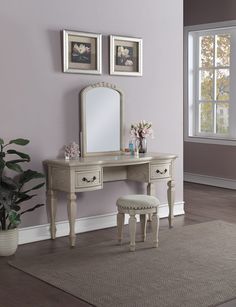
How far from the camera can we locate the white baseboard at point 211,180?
24.7 feet

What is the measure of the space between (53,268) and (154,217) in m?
0.97

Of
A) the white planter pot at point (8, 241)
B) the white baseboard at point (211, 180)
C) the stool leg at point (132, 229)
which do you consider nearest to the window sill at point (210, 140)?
the white baseboard at point (211, 180)

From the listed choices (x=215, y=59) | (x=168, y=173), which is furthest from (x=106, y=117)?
(x=215, y=59)

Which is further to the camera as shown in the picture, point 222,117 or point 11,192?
point 222,117

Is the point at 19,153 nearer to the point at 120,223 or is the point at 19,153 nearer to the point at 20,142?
the point at 20,142

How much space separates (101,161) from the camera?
15.4 feet

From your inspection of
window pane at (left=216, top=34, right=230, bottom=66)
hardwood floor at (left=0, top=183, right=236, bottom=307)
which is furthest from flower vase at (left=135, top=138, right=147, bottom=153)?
window pane at (left=216, top=34, right=230, bottom=66)

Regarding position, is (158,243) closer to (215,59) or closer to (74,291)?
(74,291)

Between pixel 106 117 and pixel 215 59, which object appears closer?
pixel 106 117

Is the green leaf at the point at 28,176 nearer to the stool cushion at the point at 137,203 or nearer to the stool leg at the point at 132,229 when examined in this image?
the stool cushion at the point at 137,203

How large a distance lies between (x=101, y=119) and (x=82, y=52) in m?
0.65

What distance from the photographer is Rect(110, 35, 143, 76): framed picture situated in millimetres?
5285

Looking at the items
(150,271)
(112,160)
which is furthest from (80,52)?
(150,271)

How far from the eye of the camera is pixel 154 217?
4.52 metres
